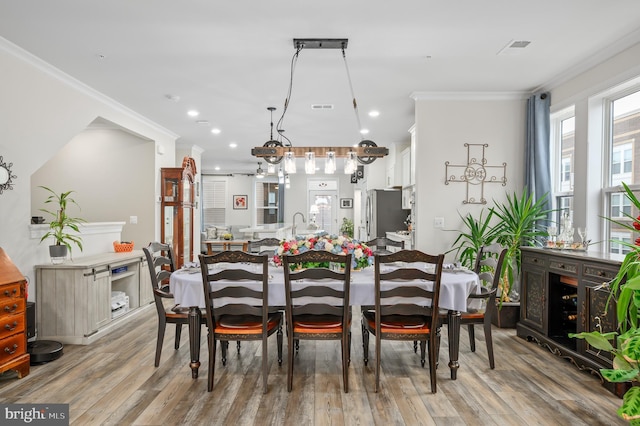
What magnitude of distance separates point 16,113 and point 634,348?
490 centimetres

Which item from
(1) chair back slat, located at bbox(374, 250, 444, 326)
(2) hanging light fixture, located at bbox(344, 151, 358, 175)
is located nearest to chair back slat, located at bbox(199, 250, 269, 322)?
(1) chair back slat, located at bbox(374, 250, 444, 326)

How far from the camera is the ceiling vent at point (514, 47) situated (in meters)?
3.49

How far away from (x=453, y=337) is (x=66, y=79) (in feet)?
15.0

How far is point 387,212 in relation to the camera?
764 centimetres

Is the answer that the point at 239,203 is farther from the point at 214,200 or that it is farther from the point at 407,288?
the point at 407,288

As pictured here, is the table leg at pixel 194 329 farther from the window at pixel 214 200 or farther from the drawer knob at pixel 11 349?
the window at pixel 214 200

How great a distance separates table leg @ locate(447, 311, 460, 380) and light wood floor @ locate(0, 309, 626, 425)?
109 millimetres

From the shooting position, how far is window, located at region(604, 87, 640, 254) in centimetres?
367

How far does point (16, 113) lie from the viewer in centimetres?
370

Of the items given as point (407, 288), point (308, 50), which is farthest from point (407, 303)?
point (308, 50)

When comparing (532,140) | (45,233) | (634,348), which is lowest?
(634,348)

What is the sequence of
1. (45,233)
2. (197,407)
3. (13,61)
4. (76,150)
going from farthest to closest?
1. (76,150)
2. (45,233)
3. (13,61)
4. (197,407)

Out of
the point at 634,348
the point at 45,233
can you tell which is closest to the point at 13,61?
the point at 45,233

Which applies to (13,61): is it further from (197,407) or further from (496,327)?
(496,327)
